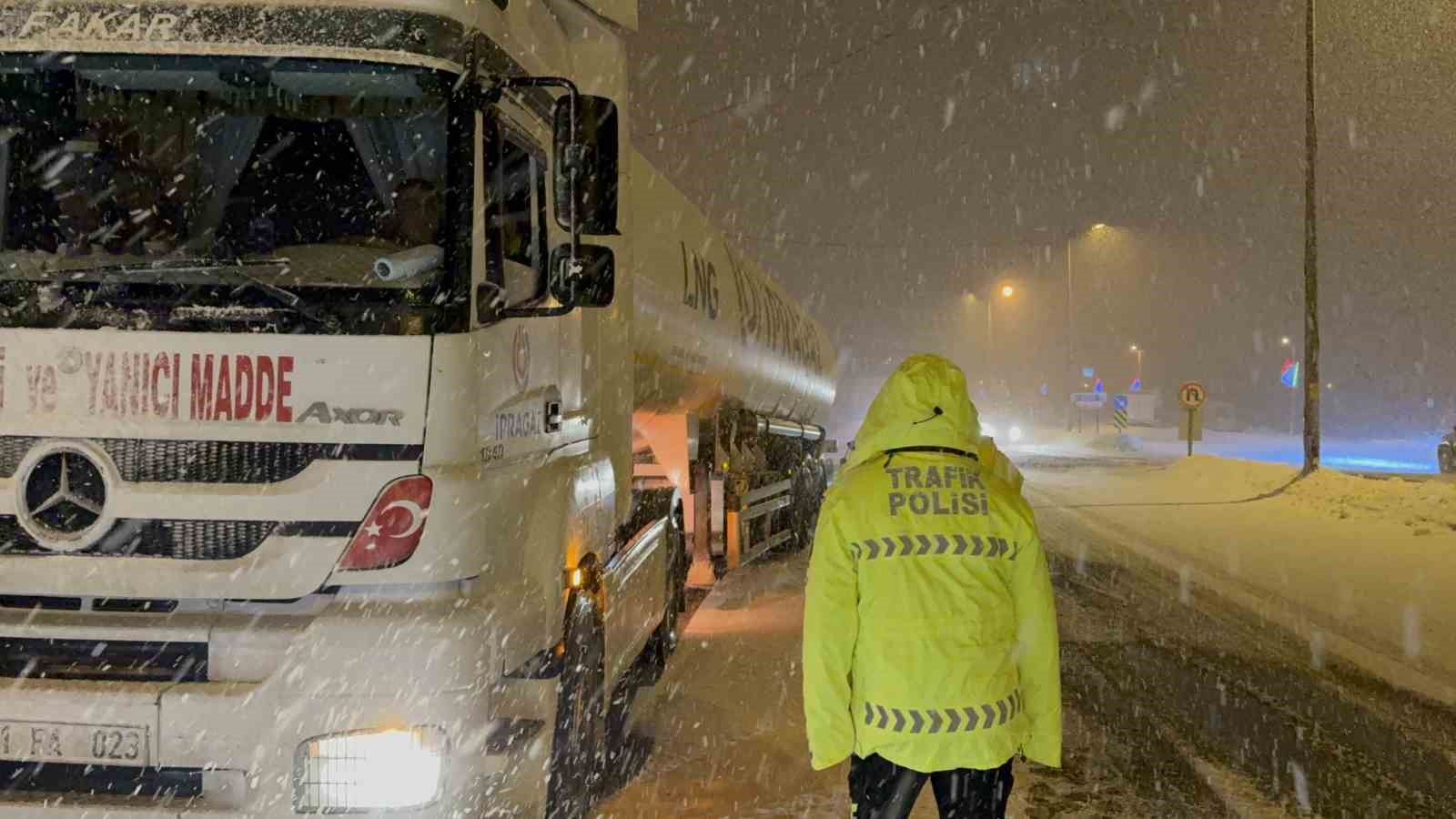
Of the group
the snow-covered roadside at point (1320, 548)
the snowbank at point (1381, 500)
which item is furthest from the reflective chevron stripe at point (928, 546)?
the snowbank at point (1381, 500)

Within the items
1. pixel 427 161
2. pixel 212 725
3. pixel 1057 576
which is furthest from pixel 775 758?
pixel 1057 576

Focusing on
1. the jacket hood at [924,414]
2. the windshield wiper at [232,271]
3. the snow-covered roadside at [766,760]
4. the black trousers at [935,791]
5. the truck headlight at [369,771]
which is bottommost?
the snow-covered roadside at [766,760]

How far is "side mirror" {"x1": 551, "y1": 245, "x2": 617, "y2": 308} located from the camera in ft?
13.6

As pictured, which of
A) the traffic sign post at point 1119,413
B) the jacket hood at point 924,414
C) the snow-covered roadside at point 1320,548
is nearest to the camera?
the jacket hood at point 924,414

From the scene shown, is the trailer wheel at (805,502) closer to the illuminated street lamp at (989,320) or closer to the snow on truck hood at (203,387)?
the snow on truck hood at (203,387)

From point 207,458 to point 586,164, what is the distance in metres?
1.59

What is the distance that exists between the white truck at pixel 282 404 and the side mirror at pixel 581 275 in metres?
0.01

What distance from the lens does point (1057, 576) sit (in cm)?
1177

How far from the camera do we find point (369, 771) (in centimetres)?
356

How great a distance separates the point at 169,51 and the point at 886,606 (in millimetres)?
2966

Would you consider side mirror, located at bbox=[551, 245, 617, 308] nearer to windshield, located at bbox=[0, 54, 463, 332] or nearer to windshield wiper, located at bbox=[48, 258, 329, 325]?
windshield, located at bbox=[0, 54, 463, 332]

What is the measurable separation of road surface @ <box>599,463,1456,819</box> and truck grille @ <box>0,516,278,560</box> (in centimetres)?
225

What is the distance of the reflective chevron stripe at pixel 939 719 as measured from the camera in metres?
2.86

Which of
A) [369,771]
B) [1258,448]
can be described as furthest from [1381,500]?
[1258,448]
